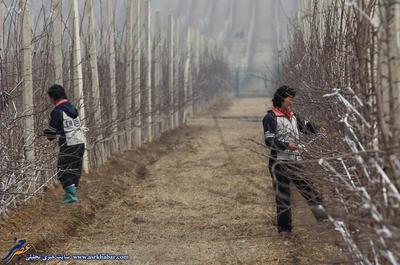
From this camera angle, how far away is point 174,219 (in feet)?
25.5

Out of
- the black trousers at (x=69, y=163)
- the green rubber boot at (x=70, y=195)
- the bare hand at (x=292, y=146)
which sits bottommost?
the green rubber boot at (x=70, y=195)

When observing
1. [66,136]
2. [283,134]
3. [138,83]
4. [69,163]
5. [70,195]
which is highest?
[138,83]

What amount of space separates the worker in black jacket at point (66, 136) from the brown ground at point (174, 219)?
292 mm

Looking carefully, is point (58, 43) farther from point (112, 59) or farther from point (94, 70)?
point (112, 59)

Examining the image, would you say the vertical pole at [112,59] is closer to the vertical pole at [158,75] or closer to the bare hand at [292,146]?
the vertical pole at [158,75]

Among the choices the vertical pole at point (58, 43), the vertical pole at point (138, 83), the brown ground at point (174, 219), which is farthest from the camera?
the vertical pole at point (138, 83)

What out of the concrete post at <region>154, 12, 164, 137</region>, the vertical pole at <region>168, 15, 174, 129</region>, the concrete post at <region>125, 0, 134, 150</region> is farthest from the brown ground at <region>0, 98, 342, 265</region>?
the vertical pole at <region>168, 15, 174, 129</region>

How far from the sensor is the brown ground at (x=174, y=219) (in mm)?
6141

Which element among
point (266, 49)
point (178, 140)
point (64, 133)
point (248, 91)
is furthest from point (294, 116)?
point (266, 49)

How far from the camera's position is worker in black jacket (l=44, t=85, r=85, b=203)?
7.86 metres

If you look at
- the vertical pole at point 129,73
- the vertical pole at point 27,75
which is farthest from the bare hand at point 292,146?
the vertical pole at point 129,73

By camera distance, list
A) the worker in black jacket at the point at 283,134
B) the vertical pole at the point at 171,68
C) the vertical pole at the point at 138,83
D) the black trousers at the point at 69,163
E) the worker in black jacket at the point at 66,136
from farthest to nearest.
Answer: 1. the vertical pole at the point at 171,68
2. the vertical pole at the point at 138,83
3. the black trousers at the point at 69,163
4. the worker in black jacket at the point at 66,136
5. the worker in black jacket at the point at 283,134

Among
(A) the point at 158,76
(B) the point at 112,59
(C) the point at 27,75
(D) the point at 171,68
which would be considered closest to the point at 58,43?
(C) the point at 27,75

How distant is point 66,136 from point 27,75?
2.63 feet
